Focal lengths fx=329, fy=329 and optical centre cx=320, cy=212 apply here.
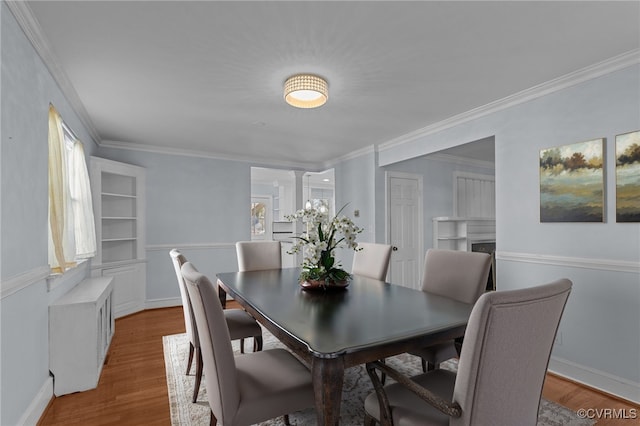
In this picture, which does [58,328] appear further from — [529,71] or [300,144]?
[529,71]

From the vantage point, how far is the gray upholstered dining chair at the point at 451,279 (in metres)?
1.98

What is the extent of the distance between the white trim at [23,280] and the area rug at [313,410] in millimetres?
1167

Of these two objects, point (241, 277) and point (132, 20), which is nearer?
point (132, 20)

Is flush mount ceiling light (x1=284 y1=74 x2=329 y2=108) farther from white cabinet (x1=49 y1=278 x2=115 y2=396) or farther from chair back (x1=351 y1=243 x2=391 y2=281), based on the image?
white cabinet (x1=49 y1=278 x2=115 y2=396)

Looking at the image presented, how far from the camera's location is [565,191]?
265 centimetres

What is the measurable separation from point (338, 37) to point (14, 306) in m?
2.42

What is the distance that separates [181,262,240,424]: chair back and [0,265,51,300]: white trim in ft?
3.38

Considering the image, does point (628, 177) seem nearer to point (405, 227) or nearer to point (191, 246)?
point (405, 227)

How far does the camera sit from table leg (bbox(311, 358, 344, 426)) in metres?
1.24

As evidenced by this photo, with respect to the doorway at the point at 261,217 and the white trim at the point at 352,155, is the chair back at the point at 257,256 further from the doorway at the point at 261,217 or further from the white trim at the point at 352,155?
the doorway at the point at 261,217

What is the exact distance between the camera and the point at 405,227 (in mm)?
5121

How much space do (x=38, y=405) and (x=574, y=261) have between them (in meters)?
3.92

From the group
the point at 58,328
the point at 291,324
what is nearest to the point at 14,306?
the point at 58,328

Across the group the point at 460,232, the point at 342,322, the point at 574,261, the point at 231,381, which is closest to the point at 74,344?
the point at 231,381
